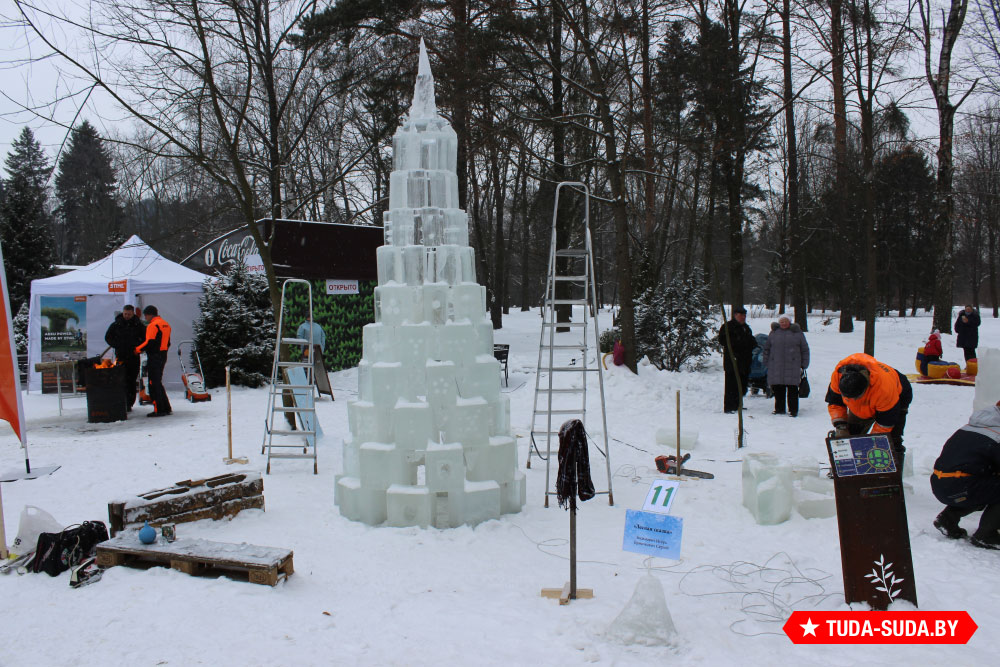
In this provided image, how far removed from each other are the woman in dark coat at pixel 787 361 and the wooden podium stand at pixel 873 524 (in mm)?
6811

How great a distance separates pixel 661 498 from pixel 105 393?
10.3 m

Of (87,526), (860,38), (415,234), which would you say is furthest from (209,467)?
(860,38)

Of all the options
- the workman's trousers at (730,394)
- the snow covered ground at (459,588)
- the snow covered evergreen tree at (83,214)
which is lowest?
the snow covered ground at (459,588)

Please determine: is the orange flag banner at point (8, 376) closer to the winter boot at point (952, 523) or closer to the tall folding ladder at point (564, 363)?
the tall folding ladder at point (564, 363)

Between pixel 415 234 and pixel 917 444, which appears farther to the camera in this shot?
pixel 917 444

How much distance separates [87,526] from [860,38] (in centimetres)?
1418

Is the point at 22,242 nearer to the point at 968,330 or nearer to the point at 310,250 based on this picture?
the point at 310,250

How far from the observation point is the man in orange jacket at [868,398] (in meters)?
5.55

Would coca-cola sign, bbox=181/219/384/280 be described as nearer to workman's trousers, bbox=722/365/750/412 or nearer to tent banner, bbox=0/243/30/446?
workman's trousers, bbox=722/365/750/412

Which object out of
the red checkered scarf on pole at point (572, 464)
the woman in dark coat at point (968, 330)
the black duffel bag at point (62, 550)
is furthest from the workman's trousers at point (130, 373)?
the woman in dark coat at point (968, 330)

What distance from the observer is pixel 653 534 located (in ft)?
12.7

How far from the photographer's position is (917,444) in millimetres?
8273

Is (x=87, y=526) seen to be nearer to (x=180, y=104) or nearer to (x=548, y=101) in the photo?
(x=180, y=104)

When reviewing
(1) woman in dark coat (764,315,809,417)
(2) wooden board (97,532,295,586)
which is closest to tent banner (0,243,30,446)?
(2) wooden board (97,532,295,586)
